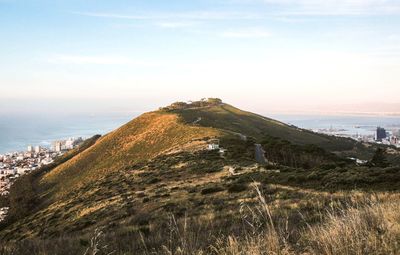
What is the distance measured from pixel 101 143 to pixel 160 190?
7934 centimetres

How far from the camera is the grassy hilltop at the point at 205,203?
5.53 m

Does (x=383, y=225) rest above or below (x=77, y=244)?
above

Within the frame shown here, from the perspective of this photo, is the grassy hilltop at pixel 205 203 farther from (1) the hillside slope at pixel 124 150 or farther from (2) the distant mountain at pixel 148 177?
(1) the hillside slope at pixel 124 150

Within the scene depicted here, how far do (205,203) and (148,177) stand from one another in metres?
21.0

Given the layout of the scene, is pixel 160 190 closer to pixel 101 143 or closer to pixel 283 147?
pixel 283 147

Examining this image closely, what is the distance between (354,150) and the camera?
137250 mm

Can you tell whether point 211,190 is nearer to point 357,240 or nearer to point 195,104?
point 357,240

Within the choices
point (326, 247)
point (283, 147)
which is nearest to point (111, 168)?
point (283, 147)

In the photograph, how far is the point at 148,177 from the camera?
4019 cm

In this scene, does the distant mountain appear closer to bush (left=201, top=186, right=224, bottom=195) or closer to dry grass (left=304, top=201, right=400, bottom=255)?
bush (left=201, top=186, right=224, bottom=195)

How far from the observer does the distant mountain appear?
2240 centimetres

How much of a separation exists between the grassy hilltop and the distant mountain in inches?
7.6

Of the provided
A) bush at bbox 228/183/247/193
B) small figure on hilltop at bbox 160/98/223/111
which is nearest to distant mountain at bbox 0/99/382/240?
bush at bbox 228/183/247/193

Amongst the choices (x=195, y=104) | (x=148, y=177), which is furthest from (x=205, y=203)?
(x=195, y=104)
